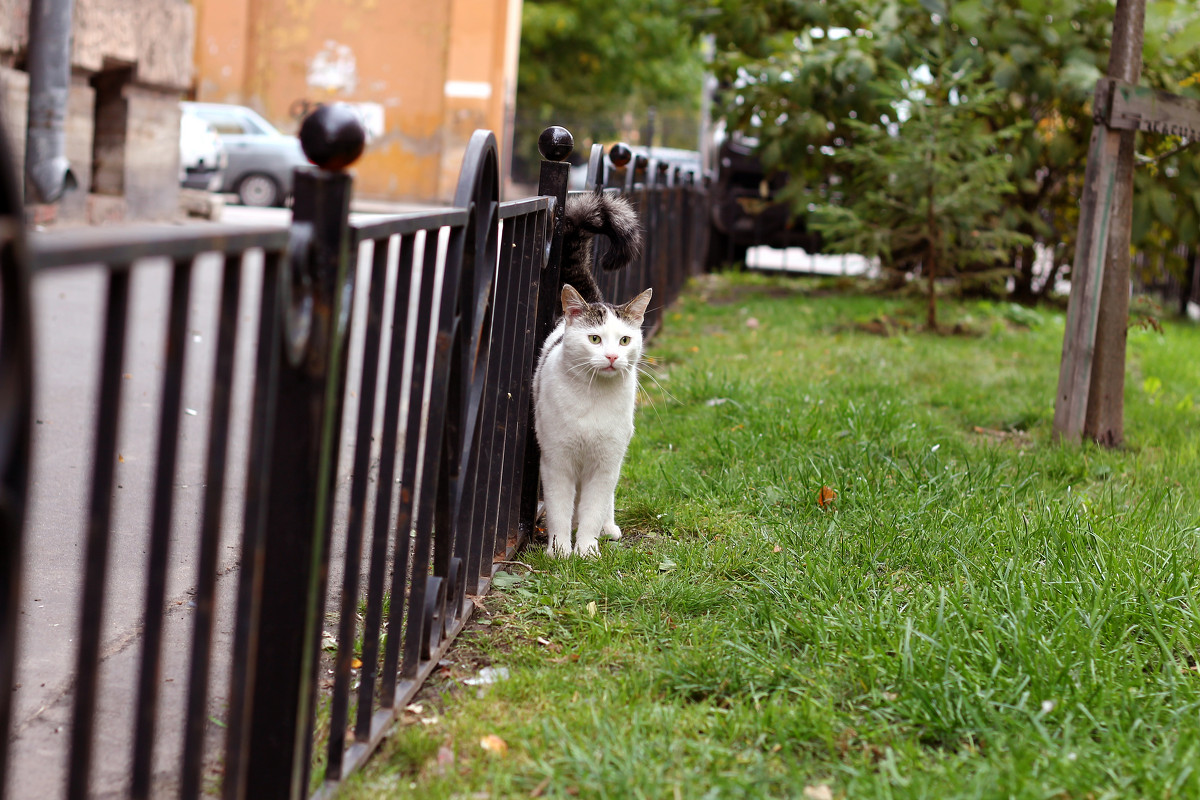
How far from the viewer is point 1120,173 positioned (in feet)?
15.3

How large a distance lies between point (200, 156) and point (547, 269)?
1403 cm

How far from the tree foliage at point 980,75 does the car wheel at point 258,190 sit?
1026cm

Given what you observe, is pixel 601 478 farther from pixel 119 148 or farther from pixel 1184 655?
pixel 119 148

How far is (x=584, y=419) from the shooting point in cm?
319

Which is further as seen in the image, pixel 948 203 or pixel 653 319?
pixel 948 203

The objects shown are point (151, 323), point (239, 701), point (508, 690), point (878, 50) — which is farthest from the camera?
point (878, 50)

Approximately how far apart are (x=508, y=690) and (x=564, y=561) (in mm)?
787

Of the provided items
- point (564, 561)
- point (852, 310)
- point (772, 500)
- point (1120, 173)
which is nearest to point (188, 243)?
point (564, 561)

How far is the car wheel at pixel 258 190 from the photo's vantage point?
60.1 feet

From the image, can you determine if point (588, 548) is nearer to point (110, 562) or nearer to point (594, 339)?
point (594, 339)

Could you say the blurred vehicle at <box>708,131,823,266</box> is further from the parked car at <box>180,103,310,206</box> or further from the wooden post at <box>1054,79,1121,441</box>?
the parked car at <box>180,103,310,206</box>

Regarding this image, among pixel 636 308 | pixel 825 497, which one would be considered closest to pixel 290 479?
pixel 636 308

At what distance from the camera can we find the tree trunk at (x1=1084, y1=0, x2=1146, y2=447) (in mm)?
4637

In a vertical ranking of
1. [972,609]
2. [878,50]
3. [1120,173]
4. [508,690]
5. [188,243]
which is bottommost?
[508,690]
